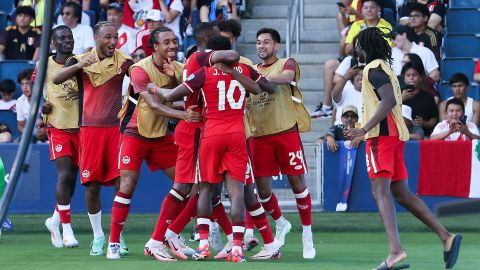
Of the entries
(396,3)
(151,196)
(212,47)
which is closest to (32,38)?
(151,196)

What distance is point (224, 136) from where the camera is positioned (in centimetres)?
1086

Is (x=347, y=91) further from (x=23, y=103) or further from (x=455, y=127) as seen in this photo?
(x=23, y=103)

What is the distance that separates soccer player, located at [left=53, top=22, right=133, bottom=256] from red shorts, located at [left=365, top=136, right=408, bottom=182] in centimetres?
308

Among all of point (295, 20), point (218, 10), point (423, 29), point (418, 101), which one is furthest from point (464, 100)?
point (218, 10)

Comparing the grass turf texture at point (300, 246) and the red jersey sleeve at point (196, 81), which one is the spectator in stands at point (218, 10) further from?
the red jersey sleeve at point (196, 81)

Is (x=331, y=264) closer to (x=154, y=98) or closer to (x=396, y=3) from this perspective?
(x=154, y=98)

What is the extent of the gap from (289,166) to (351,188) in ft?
15.2

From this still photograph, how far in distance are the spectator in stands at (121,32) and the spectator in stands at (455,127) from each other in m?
5.41

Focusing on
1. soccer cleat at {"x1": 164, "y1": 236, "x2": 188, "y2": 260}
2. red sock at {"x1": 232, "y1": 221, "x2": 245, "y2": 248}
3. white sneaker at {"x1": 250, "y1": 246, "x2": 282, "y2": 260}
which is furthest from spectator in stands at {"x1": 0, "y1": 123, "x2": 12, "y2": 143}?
red sock at {"x1": 232, "y1": 221, "x2": 245, "y2": 248}

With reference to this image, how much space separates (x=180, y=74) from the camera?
11.7 m

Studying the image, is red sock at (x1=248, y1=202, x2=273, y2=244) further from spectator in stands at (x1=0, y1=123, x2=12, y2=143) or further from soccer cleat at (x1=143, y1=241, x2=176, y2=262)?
spectator in stands at (x1=0, y1=123, x2=12, y2=143)

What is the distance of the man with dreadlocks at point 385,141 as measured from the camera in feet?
33.3

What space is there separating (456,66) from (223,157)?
30.0ft

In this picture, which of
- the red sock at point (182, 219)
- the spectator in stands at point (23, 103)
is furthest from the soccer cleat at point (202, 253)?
the spectator in stands at point (23, 103)
